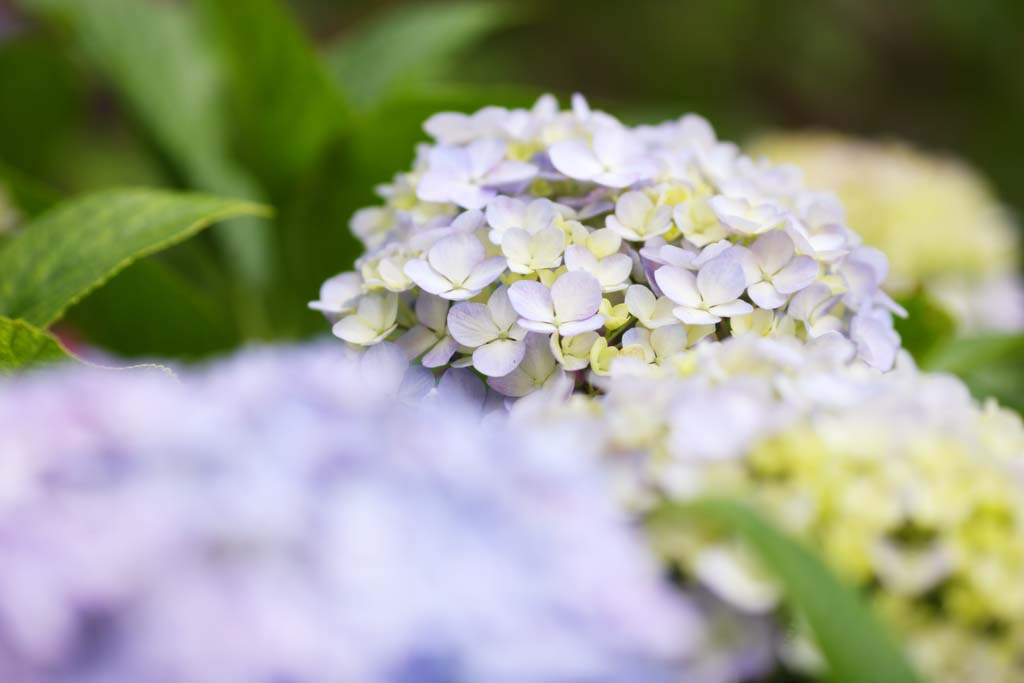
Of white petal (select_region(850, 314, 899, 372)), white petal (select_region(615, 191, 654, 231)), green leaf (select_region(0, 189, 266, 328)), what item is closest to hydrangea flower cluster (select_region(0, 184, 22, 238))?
green leaf (select_region(0, 189, 266, 328))

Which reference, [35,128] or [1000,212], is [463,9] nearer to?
[35,128]

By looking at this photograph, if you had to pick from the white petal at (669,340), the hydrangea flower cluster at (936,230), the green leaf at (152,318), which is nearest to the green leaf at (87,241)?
the green leaf at (152,318)

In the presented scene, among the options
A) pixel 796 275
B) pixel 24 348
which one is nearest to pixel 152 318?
pixel 24 348

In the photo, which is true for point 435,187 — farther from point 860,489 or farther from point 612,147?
point 860,489

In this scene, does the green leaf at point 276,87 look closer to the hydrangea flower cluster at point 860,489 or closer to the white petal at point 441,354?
the white petal at point 441,354

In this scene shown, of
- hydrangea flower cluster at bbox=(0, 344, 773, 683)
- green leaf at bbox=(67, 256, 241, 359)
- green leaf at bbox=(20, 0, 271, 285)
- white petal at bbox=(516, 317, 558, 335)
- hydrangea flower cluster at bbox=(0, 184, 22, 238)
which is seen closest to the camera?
hydrangea flower cluster at bbox=(0, 344, 773, 683)

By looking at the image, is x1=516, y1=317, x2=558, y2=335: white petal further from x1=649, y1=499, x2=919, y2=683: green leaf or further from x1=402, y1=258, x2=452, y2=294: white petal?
x1=649, y1=499, x2=919, y2=683: green leaf
